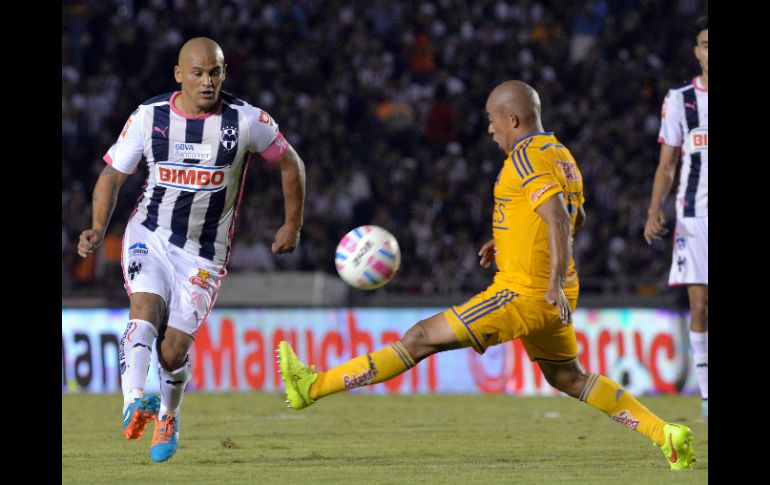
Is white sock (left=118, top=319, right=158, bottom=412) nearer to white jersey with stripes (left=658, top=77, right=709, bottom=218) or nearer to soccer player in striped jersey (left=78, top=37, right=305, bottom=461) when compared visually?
soccer player in striped jersey (left=78, top=37, right=305, bottom=461)

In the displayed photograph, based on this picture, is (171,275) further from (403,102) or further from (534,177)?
(403,102)

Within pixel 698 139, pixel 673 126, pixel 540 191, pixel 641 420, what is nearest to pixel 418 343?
pixel 540 191

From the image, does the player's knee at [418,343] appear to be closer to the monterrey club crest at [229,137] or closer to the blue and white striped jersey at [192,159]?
the blue and white striped jersey at [192,159]

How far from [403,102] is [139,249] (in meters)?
13.3

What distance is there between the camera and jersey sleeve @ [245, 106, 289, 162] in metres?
7.79

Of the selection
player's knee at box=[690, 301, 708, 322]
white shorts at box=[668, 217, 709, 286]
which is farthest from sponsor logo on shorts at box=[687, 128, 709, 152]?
player's knee at box=[690, 301, 708, 322]

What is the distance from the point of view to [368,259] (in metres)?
8.09

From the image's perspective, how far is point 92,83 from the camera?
66.5 feet

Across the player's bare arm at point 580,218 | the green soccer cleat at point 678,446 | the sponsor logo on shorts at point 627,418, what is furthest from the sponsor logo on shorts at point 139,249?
the green soccer cleat at point 678,446

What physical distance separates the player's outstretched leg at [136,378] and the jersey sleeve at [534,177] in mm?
2248

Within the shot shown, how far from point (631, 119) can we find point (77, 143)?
8.54 m

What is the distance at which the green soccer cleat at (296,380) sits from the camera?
7062 millimetres
